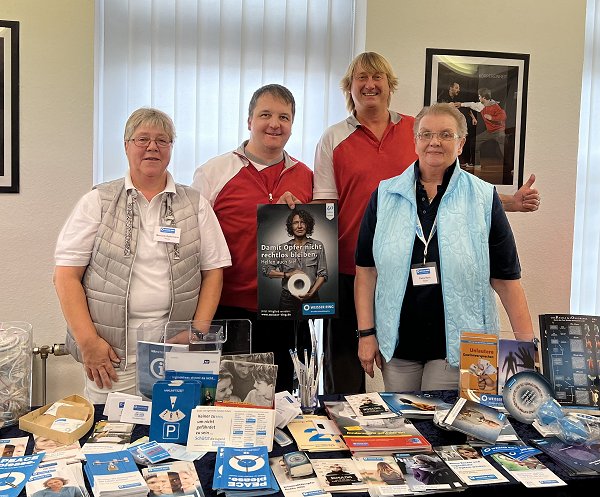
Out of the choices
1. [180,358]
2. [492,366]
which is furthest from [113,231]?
[492,366]

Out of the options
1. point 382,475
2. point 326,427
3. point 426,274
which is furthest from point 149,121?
point 382,475

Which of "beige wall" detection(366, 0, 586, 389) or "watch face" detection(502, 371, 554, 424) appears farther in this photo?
"beige wall" detection(366, 0, 586, 389)

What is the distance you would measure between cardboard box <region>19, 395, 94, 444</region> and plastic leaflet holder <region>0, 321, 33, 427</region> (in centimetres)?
5

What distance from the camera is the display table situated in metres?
1.51

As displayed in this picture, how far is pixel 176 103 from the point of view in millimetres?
3498

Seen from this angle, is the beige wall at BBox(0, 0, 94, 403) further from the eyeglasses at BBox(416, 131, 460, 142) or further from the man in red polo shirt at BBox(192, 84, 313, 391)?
the eyeglasses at BBox(416, 131, 460, 142)

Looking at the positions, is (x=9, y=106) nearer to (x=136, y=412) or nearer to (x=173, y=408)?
(x=136, y=412)

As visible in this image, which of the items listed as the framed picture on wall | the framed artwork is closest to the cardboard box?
the framed artwork

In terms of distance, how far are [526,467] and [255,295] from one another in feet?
4.74

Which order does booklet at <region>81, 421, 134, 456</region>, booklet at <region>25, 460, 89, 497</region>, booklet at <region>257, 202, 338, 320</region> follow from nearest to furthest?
booklet at <region>25, 460, 89, 497</region> → booklet at <region>81, 421, 134, 456</region> → booklet at <region>257, 202, 338, 320</region>

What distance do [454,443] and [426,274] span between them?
0.68 metres

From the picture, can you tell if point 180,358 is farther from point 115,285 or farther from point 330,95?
point 330,95

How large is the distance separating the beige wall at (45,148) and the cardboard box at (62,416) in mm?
1663

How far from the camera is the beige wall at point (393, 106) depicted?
325cm
